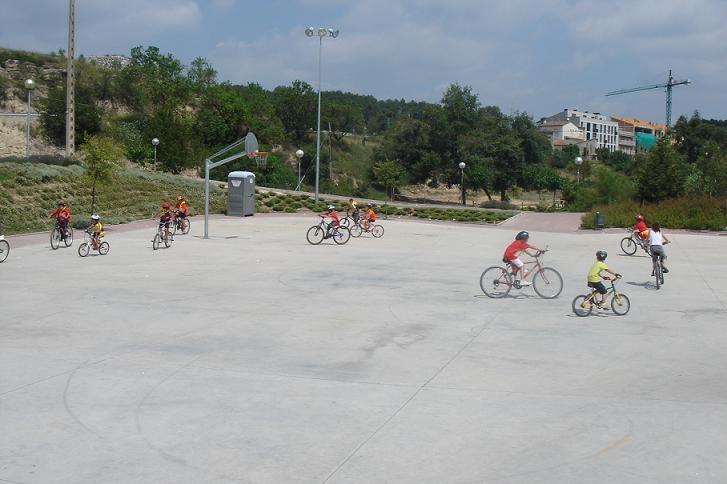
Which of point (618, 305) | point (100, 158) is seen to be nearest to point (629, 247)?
point (618, 305)

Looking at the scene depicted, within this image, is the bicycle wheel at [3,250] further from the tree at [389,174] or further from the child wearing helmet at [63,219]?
the tree at [389,174]

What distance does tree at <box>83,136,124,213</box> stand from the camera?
113 feet

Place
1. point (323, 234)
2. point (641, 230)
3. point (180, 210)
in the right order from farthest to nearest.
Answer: point (180, 210)
point (323, 234)
point (641, 230)

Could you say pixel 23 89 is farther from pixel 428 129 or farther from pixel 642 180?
pixel 642 180

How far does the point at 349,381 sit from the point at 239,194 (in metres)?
32.5

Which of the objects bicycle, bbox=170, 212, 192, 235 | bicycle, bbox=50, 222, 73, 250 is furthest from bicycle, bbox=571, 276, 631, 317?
bicycle, bbox=170, 212, 192, 235

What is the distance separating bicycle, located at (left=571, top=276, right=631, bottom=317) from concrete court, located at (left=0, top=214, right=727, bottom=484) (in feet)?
0.84

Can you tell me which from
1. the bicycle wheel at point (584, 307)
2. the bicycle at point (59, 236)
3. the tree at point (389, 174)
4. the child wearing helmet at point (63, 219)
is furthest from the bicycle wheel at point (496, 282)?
the tree at point (389, 174)

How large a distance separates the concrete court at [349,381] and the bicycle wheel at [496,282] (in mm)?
236

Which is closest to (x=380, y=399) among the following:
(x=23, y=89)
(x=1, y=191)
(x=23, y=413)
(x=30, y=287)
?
(x=23, y=413)

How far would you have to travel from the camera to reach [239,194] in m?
41.6

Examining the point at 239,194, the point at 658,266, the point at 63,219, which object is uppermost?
the point at 239,194

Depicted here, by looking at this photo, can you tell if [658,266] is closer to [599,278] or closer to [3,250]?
[599,278]

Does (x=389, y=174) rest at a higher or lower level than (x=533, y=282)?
higher
